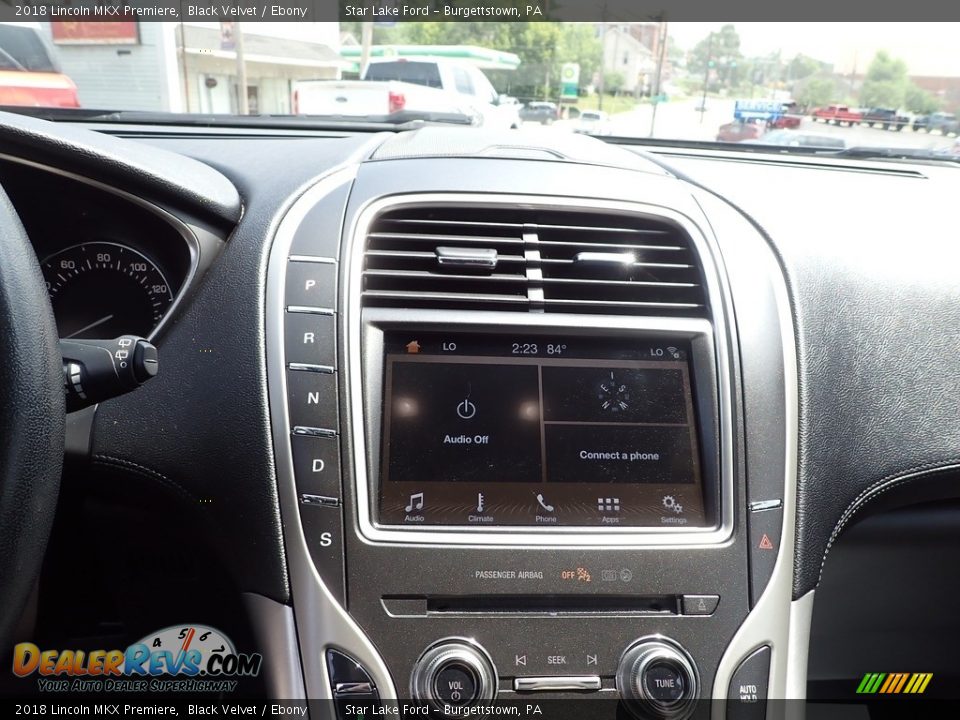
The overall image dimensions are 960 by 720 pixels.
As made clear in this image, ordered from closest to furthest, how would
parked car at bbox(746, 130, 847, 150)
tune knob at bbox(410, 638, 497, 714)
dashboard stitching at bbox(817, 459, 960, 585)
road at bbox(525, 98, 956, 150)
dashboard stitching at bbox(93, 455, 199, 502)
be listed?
tune knob at bbox(410, 638, 497, 714), dashboard stitching at bbox(93, 455, 199, 502), dashboard stitching at bbox(817, 459, 960, 585), road at bbox(525, 98, 956, 150), parked car at bbox(746, 130, 847, 150)

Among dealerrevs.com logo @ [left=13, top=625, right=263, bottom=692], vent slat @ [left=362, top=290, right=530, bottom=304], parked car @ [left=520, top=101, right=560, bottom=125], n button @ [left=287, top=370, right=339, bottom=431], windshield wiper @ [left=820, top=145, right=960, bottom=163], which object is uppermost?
parked car @ [left=520, top=101, right=560, bottom=125]

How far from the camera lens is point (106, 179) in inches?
61.9

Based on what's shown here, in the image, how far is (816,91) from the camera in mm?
2396

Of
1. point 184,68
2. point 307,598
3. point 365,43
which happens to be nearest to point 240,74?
point 184,68

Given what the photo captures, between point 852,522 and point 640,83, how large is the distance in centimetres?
151

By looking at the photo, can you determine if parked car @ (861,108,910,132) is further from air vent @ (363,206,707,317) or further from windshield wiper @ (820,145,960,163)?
air vent @ (363,206,707,317)

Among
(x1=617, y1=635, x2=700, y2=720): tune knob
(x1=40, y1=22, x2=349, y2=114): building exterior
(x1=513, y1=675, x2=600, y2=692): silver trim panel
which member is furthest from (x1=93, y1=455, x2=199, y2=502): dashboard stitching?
(x1=40, y1=22, x2=349, y2=114): building exterior

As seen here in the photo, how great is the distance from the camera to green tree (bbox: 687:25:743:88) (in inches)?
95.3

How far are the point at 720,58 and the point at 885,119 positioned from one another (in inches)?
19.9

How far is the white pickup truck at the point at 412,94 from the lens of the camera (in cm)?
263

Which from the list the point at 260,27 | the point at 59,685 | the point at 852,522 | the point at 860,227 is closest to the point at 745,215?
the point at 860,227

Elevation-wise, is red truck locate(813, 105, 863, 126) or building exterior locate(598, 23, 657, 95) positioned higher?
building exterior locate(598, 23, 657, 95)

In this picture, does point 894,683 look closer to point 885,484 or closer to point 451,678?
point 885,484

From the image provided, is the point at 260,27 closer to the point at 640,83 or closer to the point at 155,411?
the point at 640,83
